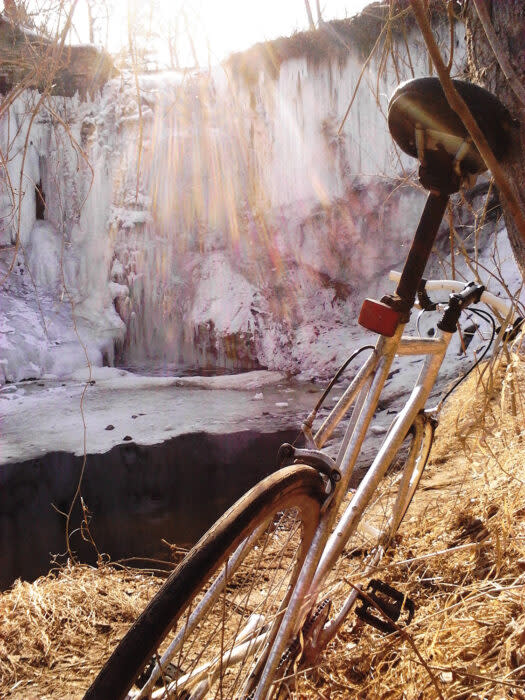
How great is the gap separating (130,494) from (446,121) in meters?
4.44

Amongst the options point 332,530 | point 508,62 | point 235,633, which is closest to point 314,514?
point 332,530

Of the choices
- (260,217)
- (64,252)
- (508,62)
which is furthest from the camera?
(260,217)

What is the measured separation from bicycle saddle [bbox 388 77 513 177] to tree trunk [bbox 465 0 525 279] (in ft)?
0.10

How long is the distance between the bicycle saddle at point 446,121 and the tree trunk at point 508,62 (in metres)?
0.03

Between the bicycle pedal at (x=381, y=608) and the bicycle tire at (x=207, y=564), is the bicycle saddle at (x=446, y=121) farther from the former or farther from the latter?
the bicycle pedal at (x=381, y=608)

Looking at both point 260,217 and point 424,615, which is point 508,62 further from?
point 260,217

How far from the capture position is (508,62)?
744 millimetres

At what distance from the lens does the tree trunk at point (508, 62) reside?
82 centimetres

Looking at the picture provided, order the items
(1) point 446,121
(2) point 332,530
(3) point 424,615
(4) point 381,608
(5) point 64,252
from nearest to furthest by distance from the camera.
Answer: (1) point 446,121, (2) point 332,530, (4) point 381,608, (3) point 424,615, (5) point 64,252

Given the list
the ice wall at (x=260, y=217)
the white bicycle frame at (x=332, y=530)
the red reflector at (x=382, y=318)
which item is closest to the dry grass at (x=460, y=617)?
the white bicycle frame at (x=332, y=530)

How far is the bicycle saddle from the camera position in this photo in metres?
0.82

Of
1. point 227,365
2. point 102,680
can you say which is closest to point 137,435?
point 227,365

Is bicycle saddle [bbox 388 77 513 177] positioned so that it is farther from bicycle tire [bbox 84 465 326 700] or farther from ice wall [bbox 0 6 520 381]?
ice wall [bbox 0 6 520 381]

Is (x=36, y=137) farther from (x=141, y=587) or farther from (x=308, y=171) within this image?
(x=141, y=587)
